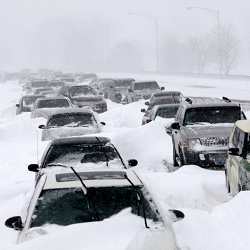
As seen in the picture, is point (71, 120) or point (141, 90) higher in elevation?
point (71, 120)

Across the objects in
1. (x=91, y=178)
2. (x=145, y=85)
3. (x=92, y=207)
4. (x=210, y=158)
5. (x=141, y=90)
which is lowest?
(x=141, y=90)

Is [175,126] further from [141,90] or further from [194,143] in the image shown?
[141,90]

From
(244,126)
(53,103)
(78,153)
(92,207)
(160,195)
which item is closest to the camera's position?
(92,207)

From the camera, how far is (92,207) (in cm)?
629

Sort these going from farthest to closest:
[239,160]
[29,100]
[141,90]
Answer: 1. [141,90]
2. [29,100]
3. [239,160]

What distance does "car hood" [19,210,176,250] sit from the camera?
17.0 feet

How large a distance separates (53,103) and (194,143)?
1363 cm

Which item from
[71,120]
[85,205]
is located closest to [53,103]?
[71,120]

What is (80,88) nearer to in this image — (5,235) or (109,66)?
(5,235)

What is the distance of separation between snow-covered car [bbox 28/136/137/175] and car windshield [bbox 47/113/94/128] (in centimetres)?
745

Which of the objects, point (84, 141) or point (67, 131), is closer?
point (84, 141)

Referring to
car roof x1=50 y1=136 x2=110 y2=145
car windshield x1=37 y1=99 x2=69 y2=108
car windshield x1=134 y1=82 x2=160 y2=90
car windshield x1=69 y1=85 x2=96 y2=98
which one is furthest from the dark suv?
car windshield x1=134 y1=82 x2=160 y2=90

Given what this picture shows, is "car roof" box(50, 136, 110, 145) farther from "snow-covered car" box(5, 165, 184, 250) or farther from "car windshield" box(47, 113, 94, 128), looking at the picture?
"car windshield" box(47, 113, 94, 128)

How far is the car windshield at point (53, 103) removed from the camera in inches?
1025
